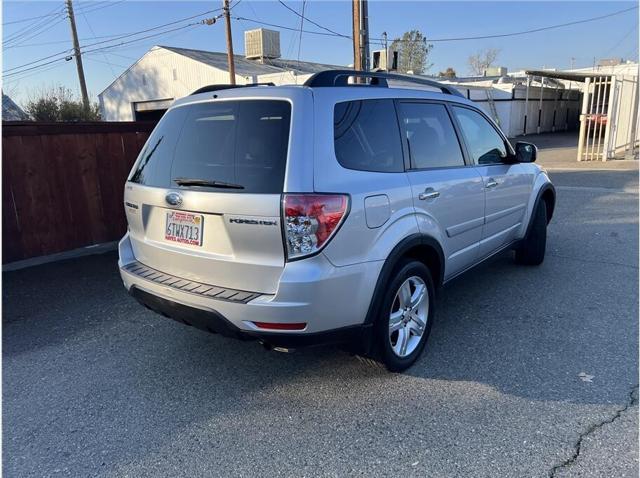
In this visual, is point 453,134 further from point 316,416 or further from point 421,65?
point 421,65

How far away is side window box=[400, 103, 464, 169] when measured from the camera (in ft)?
11.3

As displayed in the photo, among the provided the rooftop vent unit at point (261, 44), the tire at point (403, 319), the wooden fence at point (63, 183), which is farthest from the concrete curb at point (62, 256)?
the rooftop vent unit at point (261, 44)

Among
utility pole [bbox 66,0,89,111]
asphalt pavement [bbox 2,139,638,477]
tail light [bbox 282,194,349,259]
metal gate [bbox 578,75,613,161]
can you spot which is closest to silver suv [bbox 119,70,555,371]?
tail light [bbox 282,194,349,259]

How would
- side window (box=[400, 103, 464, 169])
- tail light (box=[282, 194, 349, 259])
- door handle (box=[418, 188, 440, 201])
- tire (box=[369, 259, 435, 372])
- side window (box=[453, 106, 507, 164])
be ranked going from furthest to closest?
side window (box=[453, 106, 507, 164]), side window (box=[400, 103, 464, 169]), door handle (box=[418, 188, 440, 201]), tire (box=[369, 259, 435, 372]), tail light (box=[282, 194, 349, 259])

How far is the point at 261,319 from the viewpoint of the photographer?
2623 mm

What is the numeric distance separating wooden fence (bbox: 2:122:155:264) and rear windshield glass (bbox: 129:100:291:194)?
3132mm

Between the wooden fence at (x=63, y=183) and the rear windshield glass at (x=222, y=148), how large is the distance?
3.13 metres

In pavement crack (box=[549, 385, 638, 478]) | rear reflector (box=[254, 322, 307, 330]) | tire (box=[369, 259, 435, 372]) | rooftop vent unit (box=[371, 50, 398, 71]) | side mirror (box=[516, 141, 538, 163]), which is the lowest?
pavement crack (box=[549, 385, 638, 478])

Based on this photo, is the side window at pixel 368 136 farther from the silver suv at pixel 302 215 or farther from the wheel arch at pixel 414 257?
the wheel arch at pixel 414 257

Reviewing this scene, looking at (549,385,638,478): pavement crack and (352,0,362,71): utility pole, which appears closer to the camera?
(549,385,638,478): pavement crack

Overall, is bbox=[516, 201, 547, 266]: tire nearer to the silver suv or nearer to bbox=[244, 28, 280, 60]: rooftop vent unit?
the silver suv

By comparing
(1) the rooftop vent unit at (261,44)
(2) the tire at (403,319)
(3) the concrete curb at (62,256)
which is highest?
(1) the rooftop vent unit at (261,44)

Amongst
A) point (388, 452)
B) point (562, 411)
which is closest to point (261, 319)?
point (388, 452)

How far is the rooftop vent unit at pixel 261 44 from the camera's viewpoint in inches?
1011
